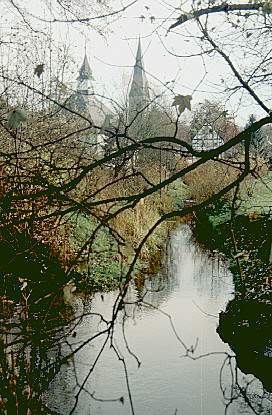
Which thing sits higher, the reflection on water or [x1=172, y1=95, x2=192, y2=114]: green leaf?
[x1=172, y1=95, x2=192, y2=114]: green leaf

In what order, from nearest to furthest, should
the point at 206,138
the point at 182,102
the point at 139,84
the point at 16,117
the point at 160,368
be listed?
the point at 16,117
the point at 182,102
the point at 139,84
the point at 206,138
the point at 160,368

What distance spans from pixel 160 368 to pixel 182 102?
4661mm

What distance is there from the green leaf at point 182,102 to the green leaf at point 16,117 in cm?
62

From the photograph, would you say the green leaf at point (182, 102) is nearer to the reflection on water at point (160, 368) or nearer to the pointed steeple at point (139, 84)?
the pointed steeple at point (139, 84)

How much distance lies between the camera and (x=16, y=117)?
78.7 inches

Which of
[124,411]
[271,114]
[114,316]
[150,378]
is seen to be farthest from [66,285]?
[150,378]

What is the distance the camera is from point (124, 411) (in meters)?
5.43

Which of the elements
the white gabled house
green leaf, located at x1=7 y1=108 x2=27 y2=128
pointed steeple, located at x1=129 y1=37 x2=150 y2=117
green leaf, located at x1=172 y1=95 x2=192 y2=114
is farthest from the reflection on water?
green leaf, located at x1=7 y1=108 x2=27 y2=128

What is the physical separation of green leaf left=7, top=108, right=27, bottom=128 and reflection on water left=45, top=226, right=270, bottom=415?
6.27 ft

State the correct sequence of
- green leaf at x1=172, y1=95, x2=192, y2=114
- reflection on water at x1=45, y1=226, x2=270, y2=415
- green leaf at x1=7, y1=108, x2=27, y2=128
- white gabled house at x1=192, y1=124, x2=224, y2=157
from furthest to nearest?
reflection on water at x1=45, y1=226, x2=270, y2=415 < white gabled house at x1=192, y1=124, x2=224, y2=157 < green leaf at x1=172, y1=95, x2=192, y2=114 < green leaf at x1=7, y1=108, x2=27, y2=128

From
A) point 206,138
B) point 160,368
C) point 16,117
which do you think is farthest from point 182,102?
point 160,368

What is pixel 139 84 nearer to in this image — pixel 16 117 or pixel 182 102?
pixel 182 102

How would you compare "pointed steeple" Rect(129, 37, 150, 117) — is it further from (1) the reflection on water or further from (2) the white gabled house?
(1) the reflection on water

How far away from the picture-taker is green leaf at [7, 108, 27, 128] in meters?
2.00
